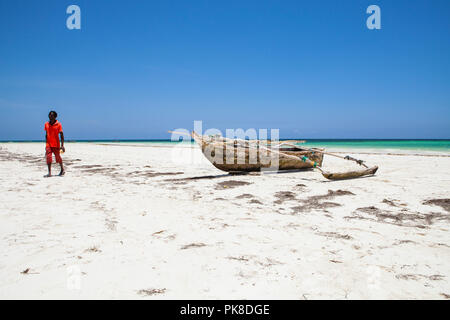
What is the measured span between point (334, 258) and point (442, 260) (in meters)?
0.94

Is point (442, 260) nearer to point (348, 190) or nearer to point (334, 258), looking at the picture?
point (334, 258)

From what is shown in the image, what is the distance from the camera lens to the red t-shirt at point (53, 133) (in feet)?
21.7

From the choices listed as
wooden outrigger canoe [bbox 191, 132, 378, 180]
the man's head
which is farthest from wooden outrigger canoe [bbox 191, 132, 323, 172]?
the man's head

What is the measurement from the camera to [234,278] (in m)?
1.84

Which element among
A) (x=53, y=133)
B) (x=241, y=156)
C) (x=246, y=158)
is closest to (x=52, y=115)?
(x=53, y=133)

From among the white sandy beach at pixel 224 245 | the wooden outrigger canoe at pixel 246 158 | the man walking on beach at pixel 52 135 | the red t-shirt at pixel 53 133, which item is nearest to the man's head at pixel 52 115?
the man walking on beach at pixel 52 135

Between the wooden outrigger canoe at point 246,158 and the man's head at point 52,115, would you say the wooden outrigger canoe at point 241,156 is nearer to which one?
the wooden outrigger canoe at point 246,158

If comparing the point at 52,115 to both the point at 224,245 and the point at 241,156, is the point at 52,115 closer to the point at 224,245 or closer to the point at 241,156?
the point at 241,156

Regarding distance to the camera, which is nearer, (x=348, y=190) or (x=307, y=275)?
(x=307, y=275)

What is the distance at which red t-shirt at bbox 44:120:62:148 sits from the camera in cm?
661

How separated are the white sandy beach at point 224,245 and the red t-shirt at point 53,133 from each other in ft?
8.21
